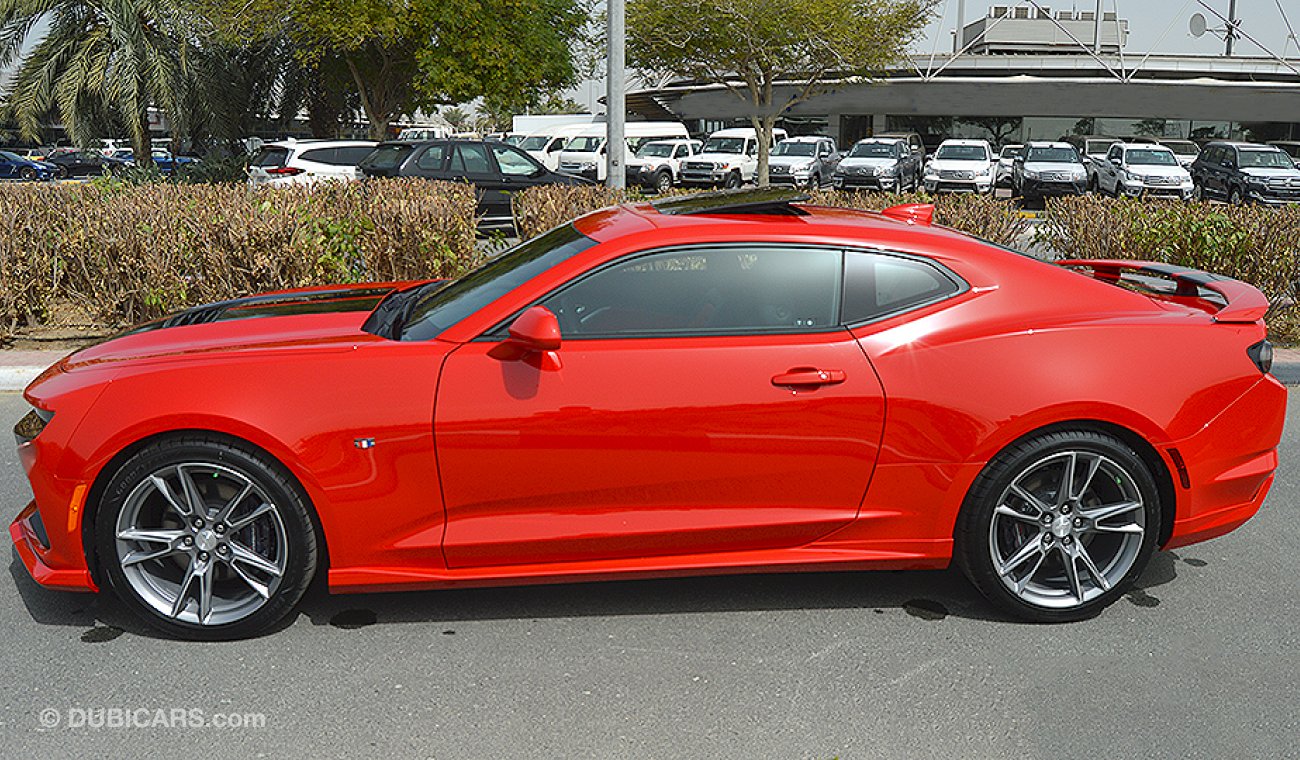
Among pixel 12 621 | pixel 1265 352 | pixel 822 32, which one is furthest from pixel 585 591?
pixel 822 32

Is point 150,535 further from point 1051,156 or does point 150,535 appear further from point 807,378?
point 1051,156

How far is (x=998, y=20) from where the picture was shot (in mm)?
58562

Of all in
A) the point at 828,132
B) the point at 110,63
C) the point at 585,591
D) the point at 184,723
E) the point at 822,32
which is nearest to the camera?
the point at 184,723

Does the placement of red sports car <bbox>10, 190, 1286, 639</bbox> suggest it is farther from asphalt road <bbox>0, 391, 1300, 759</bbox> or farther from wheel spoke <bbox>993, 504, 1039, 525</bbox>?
asphalt road <bbox>0, 391, 1300, 759</bbox>

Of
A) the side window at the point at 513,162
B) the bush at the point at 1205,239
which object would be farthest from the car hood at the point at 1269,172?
the bush at the point at 1205,239

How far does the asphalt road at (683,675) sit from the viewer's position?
3.41 m

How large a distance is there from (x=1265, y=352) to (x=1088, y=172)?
30697mm

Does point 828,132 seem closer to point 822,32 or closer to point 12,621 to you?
point 822,32

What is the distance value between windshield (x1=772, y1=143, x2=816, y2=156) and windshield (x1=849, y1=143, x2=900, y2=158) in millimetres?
1443

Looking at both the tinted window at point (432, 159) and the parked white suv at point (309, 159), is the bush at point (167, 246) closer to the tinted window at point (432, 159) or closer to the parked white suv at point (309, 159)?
the tinted window at point (432, 159)

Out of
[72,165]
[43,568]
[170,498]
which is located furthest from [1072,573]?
Answer: [72,165]

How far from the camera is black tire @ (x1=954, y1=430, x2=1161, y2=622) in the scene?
409 cm

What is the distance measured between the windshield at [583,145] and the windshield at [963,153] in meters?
10.5

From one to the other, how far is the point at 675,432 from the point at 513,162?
15.8 metres
